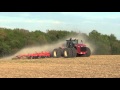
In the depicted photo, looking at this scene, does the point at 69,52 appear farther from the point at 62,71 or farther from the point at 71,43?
the point at 62,71

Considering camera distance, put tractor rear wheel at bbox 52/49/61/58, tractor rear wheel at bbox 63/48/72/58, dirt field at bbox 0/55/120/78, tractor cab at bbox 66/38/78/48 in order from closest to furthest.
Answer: dirt field at bbox 0/55/120/78 → tractor rear wheel at bbox 63/48/72/58 → tractor rear wheel at bbox 52/49/61/58 → tractor cab at bbox 66/38/78/48

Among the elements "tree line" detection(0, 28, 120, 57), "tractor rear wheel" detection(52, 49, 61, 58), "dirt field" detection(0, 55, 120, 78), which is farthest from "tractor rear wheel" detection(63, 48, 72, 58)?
"tree line" detection(0, 28, 120, 57)

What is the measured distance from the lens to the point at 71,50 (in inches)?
866

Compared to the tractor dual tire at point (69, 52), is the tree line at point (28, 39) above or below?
above

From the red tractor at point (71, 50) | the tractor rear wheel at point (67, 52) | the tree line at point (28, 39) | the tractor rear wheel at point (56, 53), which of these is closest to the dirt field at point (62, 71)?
the tractor rear wheel at point (67, 52)

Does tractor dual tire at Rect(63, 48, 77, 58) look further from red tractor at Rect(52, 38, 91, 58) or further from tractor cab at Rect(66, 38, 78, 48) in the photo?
tractor cab at Rect(66, 38, 78, 48)

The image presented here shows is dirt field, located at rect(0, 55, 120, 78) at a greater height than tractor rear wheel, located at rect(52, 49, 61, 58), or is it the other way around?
tractor rear wheel, located at rect(52, 49, 61, 58)

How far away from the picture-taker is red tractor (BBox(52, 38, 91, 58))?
22.1m

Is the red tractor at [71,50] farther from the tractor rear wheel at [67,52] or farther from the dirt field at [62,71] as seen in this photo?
the dirt field at [62,71]

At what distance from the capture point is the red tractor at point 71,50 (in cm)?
2214

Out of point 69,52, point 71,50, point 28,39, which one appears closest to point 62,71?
point 69,52

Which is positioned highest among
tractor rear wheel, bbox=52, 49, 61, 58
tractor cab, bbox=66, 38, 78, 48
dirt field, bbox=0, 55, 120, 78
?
tractor cab, bbox=66, 38, 78, 48

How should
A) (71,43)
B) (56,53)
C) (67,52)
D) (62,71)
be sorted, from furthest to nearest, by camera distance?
(71,43) → (56,53) → (67,52) → (62,71)
